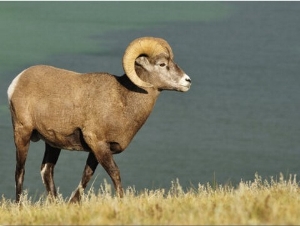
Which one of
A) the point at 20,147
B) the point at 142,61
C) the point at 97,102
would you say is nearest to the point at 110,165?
the point at 97,102

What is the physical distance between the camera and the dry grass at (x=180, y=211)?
9875mm

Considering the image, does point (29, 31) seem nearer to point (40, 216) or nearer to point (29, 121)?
point (29, 121)

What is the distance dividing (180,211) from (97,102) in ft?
14.3

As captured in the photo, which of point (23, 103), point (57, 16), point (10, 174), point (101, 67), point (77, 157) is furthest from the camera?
point (57, 16)

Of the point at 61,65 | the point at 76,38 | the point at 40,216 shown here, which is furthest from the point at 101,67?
the point at 40,216

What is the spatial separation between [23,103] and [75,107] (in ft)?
2.81

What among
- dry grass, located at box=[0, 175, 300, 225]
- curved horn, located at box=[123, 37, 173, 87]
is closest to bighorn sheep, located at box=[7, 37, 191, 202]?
curved horn, located at box=[123, 37, 173, 87]

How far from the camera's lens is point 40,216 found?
10.8m

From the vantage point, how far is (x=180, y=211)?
10.4 meters

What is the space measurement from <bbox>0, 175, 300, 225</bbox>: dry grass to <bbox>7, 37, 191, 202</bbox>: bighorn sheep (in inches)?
93.1

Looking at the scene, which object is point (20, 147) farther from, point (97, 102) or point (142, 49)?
point (142, 49)

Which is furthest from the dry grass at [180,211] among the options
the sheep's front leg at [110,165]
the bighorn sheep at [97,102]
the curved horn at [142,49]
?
the curved horn at [142,49]

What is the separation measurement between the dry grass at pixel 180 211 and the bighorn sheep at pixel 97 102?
7.76ft

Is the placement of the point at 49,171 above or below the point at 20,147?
below
